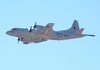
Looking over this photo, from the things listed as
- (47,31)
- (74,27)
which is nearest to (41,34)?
(47,31)

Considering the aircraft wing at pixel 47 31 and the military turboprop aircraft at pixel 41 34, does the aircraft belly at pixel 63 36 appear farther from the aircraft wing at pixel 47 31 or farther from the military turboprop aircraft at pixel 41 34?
the aircraft wing at pixel 47 31

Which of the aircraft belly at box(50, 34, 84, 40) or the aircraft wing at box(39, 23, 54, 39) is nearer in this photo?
the aircraft wing at box(39, 23, 54, 39)

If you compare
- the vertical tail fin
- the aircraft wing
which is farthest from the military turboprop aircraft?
the vertical tail fin

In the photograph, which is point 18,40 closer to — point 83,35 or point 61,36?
point 61,36

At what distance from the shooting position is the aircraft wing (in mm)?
44856

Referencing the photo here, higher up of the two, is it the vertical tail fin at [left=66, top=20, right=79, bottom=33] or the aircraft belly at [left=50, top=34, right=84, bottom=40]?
the vertical tail fin at [left=66, top=20, right=79, bottom=33]

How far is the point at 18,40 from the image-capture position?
171ft

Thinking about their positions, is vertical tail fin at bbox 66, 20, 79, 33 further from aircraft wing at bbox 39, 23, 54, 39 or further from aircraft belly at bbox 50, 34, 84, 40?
aircraft wing at bbox 39, 23, 54, 39

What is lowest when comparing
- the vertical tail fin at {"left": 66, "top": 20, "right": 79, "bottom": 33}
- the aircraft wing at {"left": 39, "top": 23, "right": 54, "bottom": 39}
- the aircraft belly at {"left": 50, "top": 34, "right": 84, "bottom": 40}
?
Answer: the aircraft belly at {"left": 50, "top": 34, "right": 84, "bottom": 40}

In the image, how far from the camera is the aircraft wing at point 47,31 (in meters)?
44.9

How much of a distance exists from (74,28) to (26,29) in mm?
11659

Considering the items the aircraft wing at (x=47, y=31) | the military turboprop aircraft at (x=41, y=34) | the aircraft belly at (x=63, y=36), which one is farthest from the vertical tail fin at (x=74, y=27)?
the aircraft wing at (x=47, y=31)

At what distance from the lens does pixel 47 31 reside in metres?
46.2

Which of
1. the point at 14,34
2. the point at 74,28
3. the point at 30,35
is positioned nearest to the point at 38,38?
the point at 30,35
